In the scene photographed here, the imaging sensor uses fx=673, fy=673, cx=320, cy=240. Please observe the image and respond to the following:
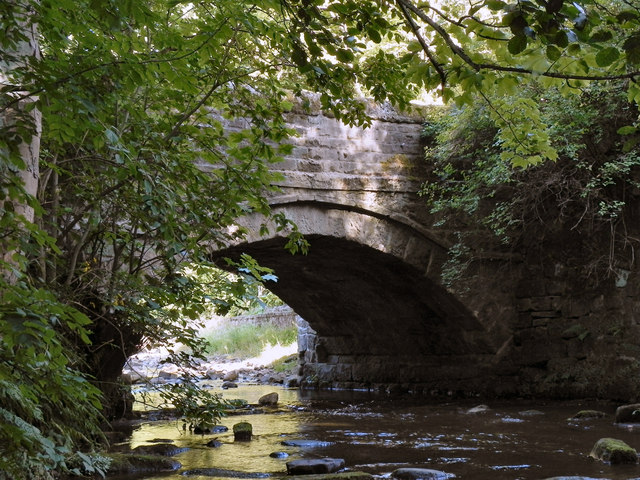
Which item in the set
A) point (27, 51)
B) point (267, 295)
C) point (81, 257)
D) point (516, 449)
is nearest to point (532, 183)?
point (516, 449)

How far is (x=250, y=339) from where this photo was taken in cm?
1752

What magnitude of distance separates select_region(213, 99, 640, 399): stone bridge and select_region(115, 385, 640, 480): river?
1.85 feet

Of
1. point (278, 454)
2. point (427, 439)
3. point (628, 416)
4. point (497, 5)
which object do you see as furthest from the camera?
point (628, 416)

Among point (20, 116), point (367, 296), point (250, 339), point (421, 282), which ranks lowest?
point (250, 339)

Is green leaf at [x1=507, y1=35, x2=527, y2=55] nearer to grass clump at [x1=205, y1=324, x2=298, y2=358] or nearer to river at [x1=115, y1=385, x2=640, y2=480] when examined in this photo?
river at [x1=115, y1=385, x2=640, y2=480]

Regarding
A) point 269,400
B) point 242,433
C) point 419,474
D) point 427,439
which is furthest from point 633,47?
point 269,400

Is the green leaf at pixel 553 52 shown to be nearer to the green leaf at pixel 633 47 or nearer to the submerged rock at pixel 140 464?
the green leaf at pixel 633 47

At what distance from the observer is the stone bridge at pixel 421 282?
7465 millimetres

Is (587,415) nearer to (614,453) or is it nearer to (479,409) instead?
(479,409)

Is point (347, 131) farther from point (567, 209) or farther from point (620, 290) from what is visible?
point (620, 290)

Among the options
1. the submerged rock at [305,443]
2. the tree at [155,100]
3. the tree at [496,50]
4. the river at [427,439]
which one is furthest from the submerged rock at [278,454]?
the tree at [496,50]

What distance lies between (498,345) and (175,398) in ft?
18.8

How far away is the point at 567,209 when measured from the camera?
7.70 metres

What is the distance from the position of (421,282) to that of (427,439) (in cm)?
316
